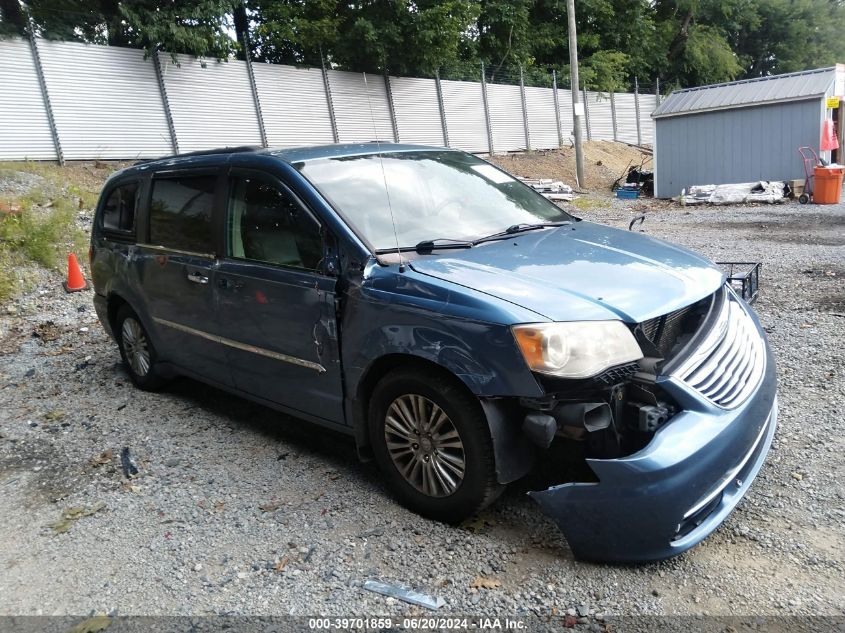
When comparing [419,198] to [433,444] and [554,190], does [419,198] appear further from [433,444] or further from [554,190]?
[554,190]

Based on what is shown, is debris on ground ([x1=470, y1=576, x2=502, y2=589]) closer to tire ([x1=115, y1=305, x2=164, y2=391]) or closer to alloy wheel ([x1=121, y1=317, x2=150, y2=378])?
tire ([x1=115, y1=305, x2=164, y2=391])

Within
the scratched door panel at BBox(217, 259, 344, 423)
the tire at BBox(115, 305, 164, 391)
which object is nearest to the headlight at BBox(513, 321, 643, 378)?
the scratched door panel at BBox(217, 259, 344, 423)

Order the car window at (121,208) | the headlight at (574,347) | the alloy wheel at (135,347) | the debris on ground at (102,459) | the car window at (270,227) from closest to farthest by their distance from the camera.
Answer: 1. the headlight at (574,347)
2. the car window at (270,227)
3. the debris on ground at (102,459)
4. the car window at (121,208)
5. the alloy wheel at (135,347)

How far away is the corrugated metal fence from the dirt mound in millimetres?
1197

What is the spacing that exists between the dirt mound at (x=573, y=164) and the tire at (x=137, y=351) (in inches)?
723

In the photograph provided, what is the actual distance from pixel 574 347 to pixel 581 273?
1.84 ft

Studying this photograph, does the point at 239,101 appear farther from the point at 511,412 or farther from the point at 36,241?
the point at 511,412

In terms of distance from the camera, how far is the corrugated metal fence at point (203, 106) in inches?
523

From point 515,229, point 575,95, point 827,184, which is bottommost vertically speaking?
point 827,184

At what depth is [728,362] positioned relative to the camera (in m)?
3.07

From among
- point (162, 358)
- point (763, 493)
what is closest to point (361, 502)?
point (763, 493)

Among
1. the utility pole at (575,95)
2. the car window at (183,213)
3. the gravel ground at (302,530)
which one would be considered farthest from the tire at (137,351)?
the utility pole at (575,95)

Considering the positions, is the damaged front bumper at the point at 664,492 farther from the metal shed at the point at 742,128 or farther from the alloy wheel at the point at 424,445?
the metal shed at the point at 742,128

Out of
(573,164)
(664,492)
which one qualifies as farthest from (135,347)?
(573,164)
